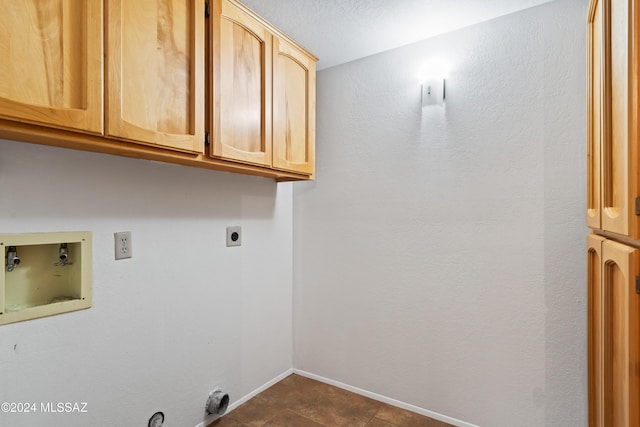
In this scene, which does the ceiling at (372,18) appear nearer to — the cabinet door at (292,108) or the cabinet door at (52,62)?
the cabinet door at (292,108)

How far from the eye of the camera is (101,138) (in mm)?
1115

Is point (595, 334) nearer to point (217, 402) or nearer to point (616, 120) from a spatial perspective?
point (616, 120)

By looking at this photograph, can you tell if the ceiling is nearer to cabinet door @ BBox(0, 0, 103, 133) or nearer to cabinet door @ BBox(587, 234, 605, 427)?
cabinet door @ BBox(0, 0, 103, 133)

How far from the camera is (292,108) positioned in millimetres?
1941

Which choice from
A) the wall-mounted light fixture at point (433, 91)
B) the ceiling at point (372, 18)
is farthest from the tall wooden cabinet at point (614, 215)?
the wall-mounted light fixture at point (433, 91)

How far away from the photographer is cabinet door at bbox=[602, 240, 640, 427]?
84 centimetres

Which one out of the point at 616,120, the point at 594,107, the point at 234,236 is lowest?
the point at 234,236

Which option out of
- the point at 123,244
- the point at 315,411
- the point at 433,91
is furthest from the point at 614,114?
the point at 315,411

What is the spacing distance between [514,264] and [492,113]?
0.85 metres

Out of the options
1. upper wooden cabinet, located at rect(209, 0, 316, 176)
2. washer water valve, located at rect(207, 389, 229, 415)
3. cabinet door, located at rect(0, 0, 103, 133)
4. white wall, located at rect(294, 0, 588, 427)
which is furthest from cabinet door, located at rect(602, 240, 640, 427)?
washer water valve, located at rect(207, 389, 229, 415)

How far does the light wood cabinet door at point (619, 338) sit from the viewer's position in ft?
2.77

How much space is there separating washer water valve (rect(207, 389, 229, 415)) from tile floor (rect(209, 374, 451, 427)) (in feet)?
0.29

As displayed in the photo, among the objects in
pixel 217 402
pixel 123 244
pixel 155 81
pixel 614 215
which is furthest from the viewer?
pixel 217 402

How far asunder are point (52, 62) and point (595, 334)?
7.35 ft
